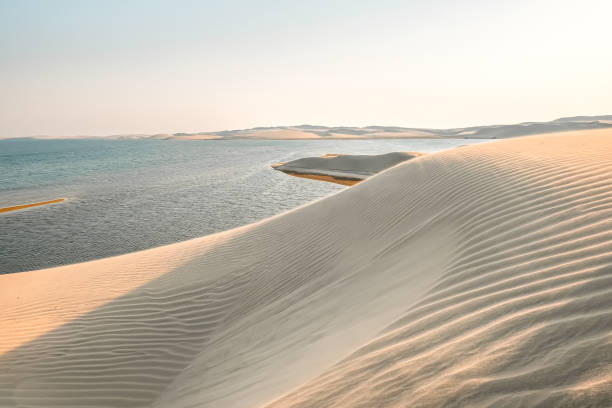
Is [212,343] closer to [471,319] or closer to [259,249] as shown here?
[259,249]

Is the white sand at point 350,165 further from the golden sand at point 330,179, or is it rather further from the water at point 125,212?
the water at point 125,212

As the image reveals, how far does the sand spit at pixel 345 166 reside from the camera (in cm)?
2797

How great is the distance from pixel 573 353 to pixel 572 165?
162 inches

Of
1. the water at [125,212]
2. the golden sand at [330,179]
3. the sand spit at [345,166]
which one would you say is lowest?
the water at [125,212]

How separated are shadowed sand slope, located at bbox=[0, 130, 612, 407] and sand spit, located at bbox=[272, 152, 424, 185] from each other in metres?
20.2

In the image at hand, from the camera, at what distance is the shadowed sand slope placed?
146cm

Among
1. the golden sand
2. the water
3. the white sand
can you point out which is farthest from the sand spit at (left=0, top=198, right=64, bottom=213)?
the white sand

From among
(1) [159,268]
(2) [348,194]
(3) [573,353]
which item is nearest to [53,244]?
(1) [159,268]

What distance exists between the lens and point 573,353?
1.29 meters

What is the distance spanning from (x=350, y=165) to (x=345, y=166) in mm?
424

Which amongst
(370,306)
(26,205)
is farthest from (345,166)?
(370,306)

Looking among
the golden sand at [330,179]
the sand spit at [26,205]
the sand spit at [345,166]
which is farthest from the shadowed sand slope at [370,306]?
the sand spit at [345,166]

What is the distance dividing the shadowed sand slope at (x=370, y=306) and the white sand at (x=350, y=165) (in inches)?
834

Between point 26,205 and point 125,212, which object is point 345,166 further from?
point 26,205
